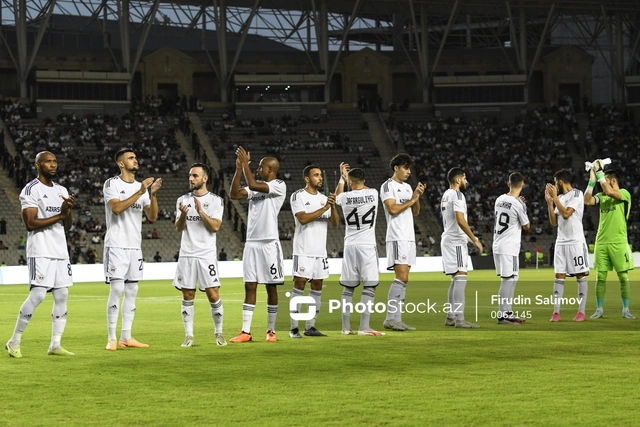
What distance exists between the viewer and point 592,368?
35.8 feet

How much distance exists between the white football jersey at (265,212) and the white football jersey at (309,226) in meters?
0.66

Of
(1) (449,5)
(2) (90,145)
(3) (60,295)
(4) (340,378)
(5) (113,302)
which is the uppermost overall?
(1) (449,5)

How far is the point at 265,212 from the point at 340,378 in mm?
3989

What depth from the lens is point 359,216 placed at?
49.1 feet

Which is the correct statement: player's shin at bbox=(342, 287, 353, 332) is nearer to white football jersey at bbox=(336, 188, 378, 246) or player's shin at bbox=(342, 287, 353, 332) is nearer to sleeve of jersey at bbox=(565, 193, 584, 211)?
white football jersey at bbox=(336, 188, 378, 246)

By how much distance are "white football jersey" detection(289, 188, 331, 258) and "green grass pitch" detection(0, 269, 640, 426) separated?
129cm

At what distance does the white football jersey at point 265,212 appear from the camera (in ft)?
45.5

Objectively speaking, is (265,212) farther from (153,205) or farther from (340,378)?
(340,378)

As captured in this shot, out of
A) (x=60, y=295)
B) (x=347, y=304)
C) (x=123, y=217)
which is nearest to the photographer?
(x=60, y=295)

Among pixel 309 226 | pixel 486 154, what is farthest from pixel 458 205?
pixel 486 154

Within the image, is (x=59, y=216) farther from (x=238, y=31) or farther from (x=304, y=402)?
(x=238, y=31)

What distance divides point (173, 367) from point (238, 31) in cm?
6958

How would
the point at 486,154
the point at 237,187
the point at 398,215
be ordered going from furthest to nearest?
the point at 486,154 < the point at 398,215 < the point at 237,187

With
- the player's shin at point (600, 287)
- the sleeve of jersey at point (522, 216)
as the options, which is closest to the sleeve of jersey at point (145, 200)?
the sleeve of jersey at point (522, 216)
